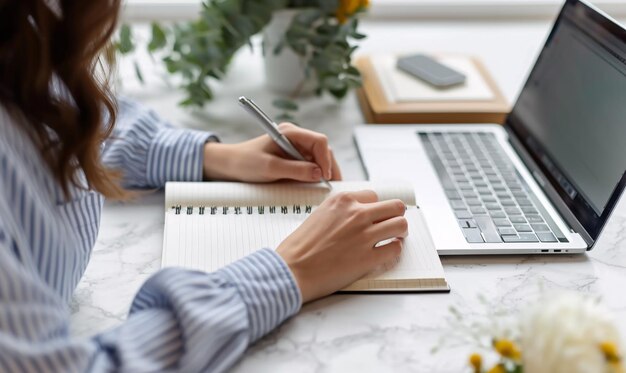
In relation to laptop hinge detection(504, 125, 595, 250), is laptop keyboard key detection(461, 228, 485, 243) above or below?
below

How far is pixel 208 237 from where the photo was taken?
35.9 inches

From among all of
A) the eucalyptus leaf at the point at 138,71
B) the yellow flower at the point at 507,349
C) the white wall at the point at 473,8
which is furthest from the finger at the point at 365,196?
the white wall at the point at 473,8

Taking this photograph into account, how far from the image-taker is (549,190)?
1042 millimetres

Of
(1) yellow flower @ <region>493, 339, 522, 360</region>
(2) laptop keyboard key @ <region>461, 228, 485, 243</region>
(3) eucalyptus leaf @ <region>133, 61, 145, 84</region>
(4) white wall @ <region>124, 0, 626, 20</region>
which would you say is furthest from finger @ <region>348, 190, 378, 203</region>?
(4) white wall @ <region>124, 0, 626, 20</region>

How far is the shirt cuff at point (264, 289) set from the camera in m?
0.77

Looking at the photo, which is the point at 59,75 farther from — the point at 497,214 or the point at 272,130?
the point at 497,214

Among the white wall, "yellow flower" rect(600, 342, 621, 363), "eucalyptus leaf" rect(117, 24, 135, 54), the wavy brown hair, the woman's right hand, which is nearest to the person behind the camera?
"yellow flower" rect(600, 342, 621, 363)

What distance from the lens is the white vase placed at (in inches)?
50.3

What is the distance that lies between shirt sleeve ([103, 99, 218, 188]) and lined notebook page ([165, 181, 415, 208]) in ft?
0.18

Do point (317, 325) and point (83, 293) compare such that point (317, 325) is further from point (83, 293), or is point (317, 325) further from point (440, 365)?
point (83, 293)

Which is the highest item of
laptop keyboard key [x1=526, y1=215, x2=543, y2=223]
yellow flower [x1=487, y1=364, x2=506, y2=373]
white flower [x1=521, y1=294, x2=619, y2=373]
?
white flower [x1=521, y1=294, x2=619, y2=373]

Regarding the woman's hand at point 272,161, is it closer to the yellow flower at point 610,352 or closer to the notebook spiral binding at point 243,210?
the notebook spiral binding at point 243,210

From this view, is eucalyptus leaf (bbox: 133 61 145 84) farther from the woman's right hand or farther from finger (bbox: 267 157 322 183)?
the woman's right hand

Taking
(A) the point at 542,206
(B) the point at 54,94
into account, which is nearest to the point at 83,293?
(B) the point at 54,94
